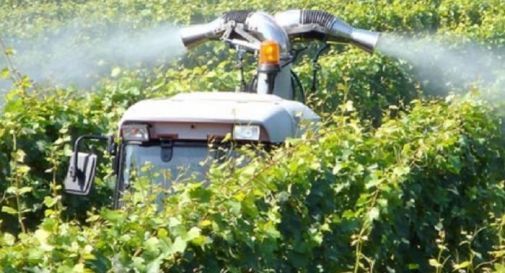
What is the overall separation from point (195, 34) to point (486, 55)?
10.1m

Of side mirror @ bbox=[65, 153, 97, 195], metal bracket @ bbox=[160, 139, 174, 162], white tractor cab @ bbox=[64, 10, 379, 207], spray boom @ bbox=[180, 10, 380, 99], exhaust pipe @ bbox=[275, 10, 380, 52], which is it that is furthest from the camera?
exhaust pipe @ bbox=[275, 10, 380, 52]

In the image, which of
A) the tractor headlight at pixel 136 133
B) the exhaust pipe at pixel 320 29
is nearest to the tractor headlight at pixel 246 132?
the tractor headlight at pixel 136 133

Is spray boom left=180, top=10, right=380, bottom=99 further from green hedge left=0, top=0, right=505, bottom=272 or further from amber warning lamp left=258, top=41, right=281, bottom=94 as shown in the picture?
green hedge left=0, top=0, right=505, bottom=272

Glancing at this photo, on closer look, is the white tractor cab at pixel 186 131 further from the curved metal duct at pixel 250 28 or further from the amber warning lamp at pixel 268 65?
the curved metal duct at pixel 250 28

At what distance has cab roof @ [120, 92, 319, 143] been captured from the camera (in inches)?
311

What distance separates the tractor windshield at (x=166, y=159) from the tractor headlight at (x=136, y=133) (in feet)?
0.12

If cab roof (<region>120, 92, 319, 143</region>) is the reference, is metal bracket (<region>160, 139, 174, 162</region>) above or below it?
below

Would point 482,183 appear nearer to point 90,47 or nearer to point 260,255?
point 260,255

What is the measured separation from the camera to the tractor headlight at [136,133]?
796 cm

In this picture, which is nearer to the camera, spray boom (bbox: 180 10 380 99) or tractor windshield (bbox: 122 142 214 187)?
tractor windshield (bbox: 122 142 214 187)

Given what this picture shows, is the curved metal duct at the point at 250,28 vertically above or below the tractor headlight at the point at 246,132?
above

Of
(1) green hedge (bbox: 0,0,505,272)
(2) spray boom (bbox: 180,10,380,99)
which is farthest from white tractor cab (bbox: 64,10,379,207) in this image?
(2) spray boom (bbox: 180,10,380,99)

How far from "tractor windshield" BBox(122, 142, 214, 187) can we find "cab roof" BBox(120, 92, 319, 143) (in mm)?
133

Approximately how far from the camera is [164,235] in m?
6.03
